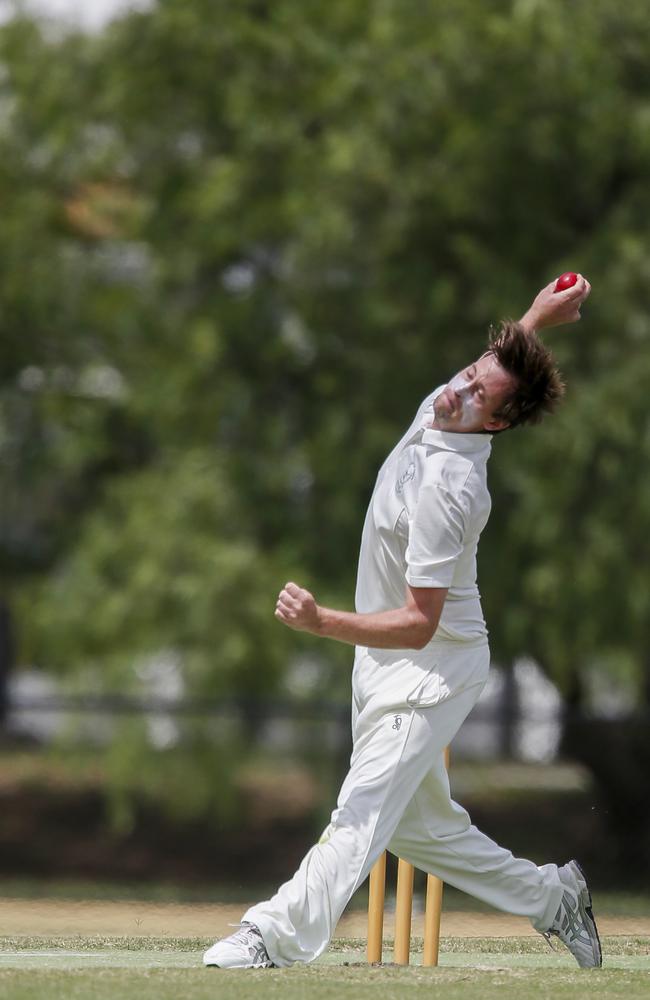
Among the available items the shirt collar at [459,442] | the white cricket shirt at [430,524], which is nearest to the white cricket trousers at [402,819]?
the white cricket shirt at [430,524]

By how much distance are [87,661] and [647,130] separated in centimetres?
521

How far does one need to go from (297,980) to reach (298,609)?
823mm

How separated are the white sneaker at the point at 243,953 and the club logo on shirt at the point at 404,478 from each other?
3.62 ft

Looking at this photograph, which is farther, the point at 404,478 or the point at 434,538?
the point at 404,478

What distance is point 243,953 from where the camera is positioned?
395 cm

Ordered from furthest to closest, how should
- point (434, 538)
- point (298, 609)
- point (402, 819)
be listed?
point (402, 819) → point (434, 538) → point (298, 609)

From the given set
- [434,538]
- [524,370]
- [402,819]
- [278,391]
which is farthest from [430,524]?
[278,391]

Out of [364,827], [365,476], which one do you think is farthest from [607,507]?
[364,827]

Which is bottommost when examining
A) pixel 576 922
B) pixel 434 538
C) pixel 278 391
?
pixel 576 922

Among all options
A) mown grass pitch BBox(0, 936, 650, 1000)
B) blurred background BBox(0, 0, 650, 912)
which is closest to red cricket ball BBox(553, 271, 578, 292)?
mown grass pitch BBox(0, 936, 650, 1000)

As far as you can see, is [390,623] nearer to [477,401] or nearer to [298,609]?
[298,609]

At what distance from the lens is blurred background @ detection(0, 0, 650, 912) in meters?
10.3

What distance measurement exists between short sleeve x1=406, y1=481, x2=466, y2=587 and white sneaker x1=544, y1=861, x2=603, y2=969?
0.99 m

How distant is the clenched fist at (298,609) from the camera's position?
386cm
